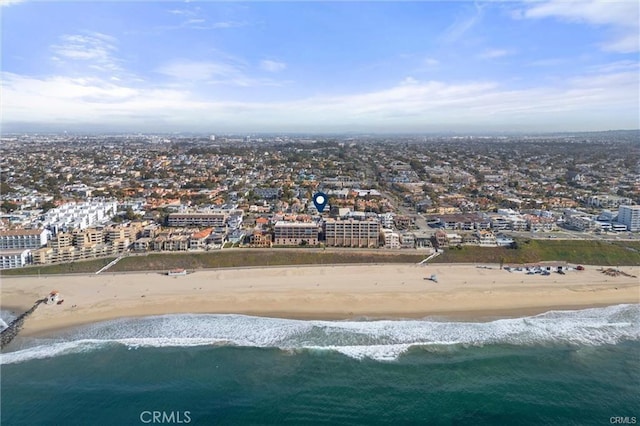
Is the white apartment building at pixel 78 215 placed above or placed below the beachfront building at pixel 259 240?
above

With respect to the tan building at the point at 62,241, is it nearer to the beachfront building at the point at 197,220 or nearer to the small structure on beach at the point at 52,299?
the small structure on beach at the point at 52,299

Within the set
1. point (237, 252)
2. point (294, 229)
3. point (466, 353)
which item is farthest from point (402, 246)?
point (466, 353)

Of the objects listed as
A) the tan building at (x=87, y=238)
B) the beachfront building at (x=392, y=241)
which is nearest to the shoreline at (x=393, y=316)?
the beachfront building at (x=392, y=241)

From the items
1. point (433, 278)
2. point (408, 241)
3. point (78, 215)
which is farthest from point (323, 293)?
point (78, 215)

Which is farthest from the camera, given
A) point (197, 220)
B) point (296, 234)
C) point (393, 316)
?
point (197, 220)

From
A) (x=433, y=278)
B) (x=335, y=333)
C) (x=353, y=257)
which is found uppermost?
(x=353, y=257)

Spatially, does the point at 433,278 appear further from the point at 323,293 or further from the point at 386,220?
the point at 386,220
